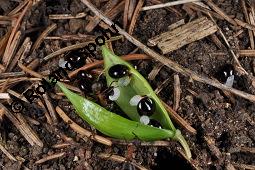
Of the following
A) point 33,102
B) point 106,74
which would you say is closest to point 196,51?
point 106,74

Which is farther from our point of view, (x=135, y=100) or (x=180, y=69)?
(x=180, y=69)

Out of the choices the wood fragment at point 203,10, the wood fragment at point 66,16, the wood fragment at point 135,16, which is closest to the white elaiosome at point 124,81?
the wood fragment at point 135,16

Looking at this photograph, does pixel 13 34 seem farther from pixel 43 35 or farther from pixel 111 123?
pixel 111 123

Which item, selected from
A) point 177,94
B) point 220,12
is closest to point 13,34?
point 177,94

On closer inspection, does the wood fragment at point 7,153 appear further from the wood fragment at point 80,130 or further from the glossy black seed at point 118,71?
the glossy black seed at point 118,71

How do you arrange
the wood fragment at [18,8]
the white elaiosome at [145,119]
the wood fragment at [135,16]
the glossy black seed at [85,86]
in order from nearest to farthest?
the white elaiosome at [145,119] < the glossy black seed at [85,86] < the wood fragment at [135,16] < the wood fragment at [18,8]

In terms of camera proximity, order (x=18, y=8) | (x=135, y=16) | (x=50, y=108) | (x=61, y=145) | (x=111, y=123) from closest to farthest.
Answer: (x=111, y=123) < (x=61, y=145) < (x=50, y=108) < (x=135, y=16) < (x=18, y=8)

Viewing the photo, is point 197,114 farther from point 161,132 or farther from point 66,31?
point 66,31
